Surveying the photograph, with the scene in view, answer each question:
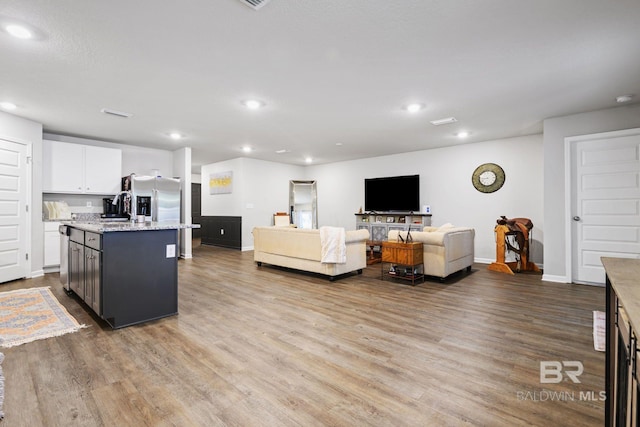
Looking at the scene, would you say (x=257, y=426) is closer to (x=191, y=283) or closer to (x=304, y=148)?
(x=191, y=283)

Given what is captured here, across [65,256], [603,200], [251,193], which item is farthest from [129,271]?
[603,200]

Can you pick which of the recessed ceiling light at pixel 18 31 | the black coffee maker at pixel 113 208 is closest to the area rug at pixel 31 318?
the black coffee maker at pixel 113 208

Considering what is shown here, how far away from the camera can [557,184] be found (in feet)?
15.1

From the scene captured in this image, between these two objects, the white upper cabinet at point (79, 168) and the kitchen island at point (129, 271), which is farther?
the white upper cabinet at point (79, 168)

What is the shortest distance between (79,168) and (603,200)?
336 inches

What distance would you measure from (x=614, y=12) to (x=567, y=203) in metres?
3.07

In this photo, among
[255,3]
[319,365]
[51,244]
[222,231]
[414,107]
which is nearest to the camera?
[255,3]

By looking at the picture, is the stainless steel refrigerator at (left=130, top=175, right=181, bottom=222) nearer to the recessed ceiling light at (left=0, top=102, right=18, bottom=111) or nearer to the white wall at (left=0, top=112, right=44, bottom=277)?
the white wall at (left=0, top=112, right=44, bottom=277)

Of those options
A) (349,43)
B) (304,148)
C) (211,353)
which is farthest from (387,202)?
(211,353)

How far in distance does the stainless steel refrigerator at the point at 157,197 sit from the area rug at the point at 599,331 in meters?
6.74

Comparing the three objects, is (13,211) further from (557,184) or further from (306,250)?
(557,184)

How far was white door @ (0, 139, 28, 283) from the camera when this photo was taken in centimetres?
448

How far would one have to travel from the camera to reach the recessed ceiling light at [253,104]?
13.0ft

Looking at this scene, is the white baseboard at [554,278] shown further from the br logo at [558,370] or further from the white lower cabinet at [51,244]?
the white lower cabinet at [51,244]
